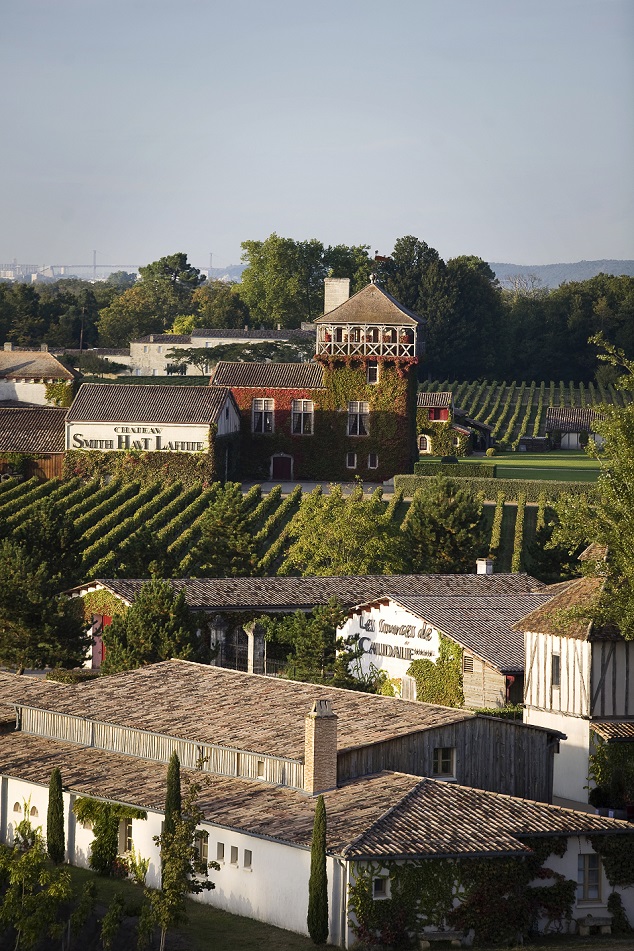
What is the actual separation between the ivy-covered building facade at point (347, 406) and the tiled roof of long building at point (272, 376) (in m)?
0.18

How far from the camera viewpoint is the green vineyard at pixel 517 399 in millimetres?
124062

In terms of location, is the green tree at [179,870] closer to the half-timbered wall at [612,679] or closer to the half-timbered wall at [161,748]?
the half-timbered wall at [161,748]

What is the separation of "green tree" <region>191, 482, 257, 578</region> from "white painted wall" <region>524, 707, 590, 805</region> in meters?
22.9

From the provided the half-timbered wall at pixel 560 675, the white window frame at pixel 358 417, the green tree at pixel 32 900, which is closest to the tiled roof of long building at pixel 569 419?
the white window frame at pixel 358 417

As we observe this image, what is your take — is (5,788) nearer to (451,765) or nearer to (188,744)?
(188,744)

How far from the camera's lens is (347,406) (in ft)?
313

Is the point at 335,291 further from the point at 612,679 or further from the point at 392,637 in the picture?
the point at 612,679

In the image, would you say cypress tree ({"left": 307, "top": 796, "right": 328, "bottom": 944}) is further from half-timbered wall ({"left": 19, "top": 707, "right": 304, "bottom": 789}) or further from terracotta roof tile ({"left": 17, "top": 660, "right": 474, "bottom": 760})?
terracotta roof tile ({"left": 17, "top": 660, "right": 474, "bottom": 760})

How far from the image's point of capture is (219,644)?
52156mm

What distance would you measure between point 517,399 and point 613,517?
98381mm

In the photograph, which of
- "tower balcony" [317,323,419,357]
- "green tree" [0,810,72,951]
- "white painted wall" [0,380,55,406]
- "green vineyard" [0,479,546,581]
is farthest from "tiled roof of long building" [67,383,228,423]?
"green tree" [0,810,72,951]

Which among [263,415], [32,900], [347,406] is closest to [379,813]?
[32,900]

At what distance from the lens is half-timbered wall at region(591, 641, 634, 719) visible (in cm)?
3962

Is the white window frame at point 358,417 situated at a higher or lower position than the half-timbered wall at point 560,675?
higher
